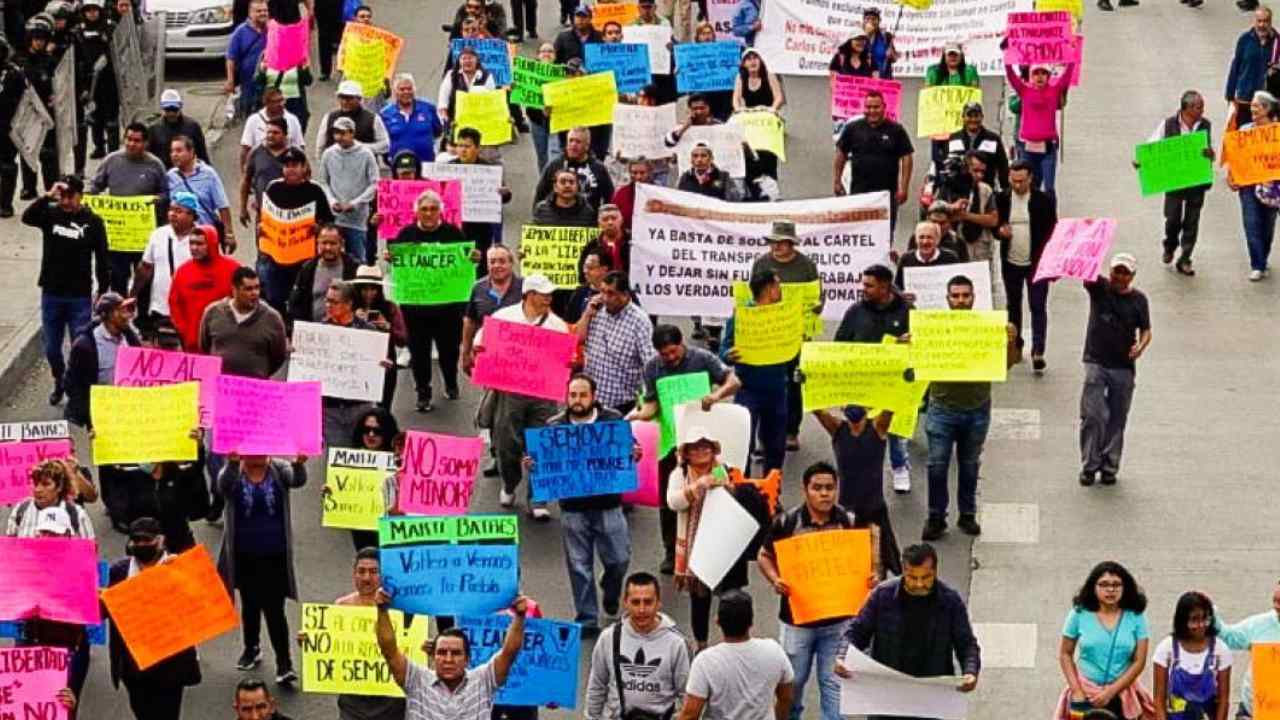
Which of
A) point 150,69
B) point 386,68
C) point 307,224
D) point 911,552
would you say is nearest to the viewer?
point 911,552

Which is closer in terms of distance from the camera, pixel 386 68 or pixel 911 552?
pixel 911 552

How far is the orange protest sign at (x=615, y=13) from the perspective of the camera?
88.6 feet

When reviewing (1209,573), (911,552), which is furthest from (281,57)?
(911,552)

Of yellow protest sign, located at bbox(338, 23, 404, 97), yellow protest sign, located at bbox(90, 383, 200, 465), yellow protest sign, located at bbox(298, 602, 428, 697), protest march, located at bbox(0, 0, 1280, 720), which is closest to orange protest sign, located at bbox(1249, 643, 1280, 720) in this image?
protest march, located at bbox(0, 0, 1280, 720)

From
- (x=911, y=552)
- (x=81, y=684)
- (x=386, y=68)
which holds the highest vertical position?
(x=386, y=68)

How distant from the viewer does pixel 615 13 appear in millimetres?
27141

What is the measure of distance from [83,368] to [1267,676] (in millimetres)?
8454

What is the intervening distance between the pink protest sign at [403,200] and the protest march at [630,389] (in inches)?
1.4

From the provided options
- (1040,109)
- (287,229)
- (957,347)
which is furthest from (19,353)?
(1040,109)

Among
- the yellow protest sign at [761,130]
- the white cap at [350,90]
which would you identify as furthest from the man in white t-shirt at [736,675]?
the white cap at [350,90]

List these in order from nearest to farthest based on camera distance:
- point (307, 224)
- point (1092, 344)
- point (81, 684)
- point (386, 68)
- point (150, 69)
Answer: point (81, 684) < point (1092, 344) < point (307, 224) < point (386, 68) < point (150, 69)

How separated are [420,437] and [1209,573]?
4.97 metres

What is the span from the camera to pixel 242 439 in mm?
16938

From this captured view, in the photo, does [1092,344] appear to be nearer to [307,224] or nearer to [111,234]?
[307,224]
